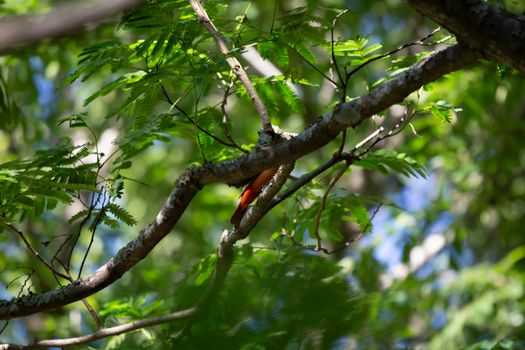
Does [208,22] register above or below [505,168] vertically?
below

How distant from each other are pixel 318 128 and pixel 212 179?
0.44 metres

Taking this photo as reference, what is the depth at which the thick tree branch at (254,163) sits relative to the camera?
2236 mm

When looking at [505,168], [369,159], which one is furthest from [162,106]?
[369,159]

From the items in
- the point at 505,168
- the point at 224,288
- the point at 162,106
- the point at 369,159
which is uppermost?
the point at 162,106

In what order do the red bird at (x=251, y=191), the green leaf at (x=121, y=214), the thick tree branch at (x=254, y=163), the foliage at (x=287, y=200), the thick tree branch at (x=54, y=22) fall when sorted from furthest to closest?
the green leaf at (x=121, y=214)
the red bird at (x=251, y=191)
the thick tree branch at (x=254, y=163)
the foliage at (x=287, y=200)
the thick tree branch at (x=54, y=22)

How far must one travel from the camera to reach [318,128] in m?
2.29

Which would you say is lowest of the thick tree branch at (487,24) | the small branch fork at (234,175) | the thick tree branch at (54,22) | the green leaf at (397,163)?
the thick tree branch at (54,22)

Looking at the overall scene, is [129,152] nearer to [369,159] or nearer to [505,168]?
[369,159]

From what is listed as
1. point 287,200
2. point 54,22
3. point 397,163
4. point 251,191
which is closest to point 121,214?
point 251,191

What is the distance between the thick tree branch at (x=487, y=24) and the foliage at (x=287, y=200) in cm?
52

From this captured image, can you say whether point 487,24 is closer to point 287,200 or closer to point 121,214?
point 121,214

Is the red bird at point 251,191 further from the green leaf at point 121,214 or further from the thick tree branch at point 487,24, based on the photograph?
the thick tree branch at point 487,24

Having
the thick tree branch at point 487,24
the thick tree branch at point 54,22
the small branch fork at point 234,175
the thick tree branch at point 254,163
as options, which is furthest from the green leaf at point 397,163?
the thick tree branch at point 54,22

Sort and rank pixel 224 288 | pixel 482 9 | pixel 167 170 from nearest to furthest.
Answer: pixel 224 288
pixel 482 9
pixel 167 170
